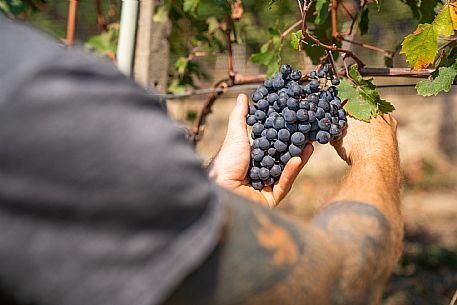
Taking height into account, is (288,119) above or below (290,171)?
above

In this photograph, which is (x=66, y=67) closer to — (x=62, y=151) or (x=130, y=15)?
(x=62, y=151)

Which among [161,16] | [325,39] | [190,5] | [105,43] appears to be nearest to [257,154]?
[325,39]

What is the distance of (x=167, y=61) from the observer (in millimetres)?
2574

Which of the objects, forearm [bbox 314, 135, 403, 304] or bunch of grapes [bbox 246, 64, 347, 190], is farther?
bunch of grapes [bbox 246, 64, 347, 190]

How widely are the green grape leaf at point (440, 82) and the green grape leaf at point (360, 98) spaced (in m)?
0.15

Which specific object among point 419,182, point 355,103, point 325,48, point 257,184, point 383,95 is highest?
point 383,95

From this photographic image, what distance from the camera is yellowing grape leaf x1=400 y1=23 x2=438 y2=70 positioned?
1674mm

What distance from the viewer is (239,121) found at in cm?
160

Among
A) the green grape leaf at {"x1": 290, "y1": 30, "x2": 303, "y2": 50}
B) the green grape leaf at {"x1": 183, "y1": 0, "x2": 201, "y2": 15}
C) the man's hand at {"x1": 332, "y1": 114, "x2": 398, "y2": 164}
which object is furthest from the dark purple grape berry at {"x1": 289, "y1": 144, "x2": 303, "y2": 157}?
the green grape leaf at {"x1": 183, "y1": 0, "x2": 201, "y2": 15}

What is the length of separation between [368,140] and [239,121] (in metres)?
0.32

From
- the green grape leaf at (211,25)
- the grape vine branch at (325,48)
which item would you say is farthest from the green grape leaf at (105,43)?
the grape vine branch at (325,48)

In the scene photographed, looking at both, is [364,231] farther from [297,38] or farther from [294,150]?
[297,38]

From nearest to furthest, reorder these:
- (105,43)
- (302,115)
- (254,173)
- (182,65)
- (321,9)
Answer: (302,115)
(254,173)
(321,9)
(182,65)
(105,43)

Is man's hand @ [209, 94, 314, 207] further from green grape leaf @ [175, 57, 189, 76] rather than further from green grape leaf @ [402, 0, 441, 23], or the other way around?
green grape leaf @ [175, 57, 189, 76]
